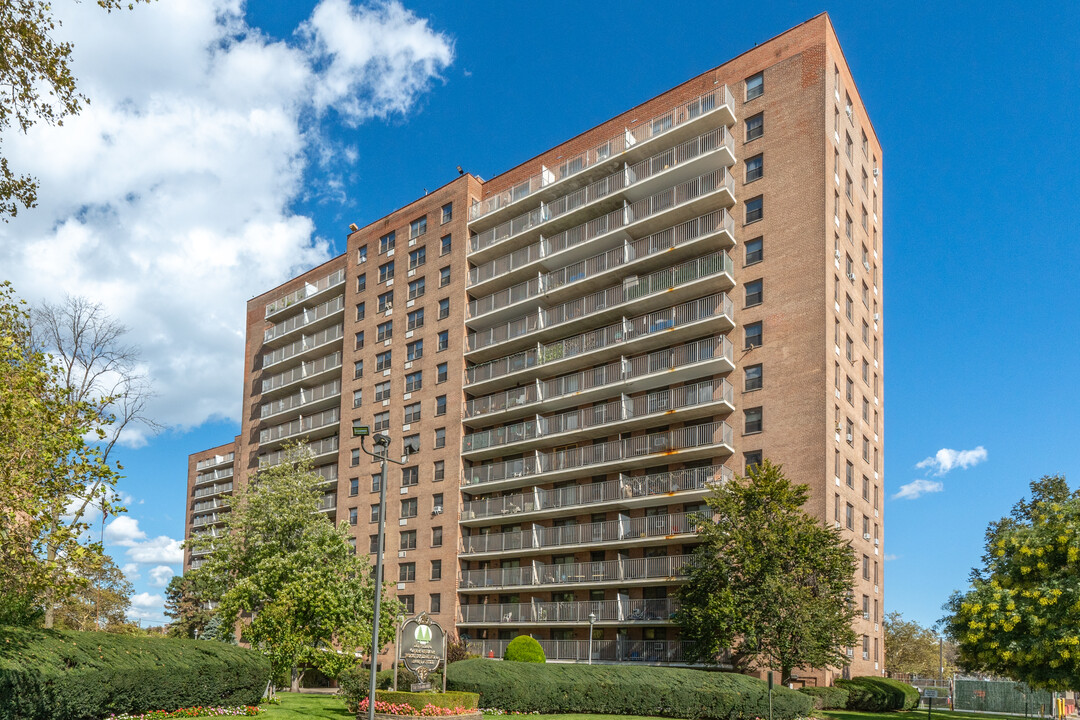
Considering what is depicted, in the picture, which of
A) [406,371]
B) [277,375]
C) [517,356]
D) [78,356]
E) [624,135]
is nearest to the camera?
[78,356]

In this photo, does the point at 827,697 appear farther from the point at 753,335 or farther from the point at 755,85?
the point at 755,85

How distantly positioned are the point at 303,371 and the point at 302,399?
2.35m

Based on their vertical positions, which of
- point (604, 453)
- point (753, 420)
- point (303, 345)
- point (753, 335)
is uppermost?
point (303, 345)

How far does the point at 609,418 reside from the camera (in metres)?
47.7

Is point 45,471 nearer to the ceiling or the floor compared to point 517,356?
nearer to the floor

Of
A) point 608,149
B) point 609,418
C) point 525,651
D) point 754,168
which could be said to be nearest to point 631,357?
point 609,418

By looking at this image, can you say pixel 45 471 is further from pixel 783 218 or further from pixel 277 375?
pixel 277 375

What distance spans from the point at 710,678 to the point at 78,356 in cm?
3264

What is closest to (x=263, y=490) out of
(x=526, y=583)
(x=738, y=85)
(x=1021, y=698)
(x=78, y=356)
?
(x=78, y=356)

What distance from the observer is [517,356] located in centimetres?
5406

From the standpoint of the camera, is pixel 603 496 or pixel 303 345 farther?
pixel 303 345

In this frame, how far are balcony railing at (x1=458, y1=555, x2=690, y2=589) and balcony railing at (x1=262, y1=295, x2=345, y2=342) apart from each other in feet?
84.2

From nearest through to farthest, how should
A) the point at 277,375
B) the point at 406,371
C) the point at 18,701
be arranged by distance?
the point at 18,701
the point at 406,371
the point at 277,375

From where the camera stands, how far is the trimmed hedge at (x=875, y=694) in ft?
126
